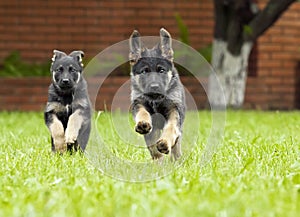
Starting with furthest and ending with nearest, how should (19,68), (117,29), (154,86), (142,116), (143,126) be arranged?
1. (117,29)
2. (19,68)
3. (154,86)
4. (142,116)
5. (143,126)

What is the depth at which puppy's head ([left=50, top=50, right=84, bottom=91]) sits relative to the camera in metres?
4.95

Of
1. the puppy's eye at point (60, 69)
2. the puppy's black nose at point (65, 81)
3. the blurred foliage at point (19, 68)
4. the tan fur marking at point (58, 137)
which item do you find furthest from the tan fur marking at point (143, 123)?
the blurred foliage at point (19, 68)

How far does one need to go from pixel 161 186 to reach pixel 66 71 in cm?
212

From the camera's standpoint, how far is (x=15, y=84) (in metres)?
11.4

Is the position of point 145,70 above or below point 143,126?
above

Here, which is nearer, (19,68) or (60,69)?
(60,69)

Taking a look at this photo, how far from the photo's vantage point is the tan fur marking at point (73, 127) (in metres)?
4.69

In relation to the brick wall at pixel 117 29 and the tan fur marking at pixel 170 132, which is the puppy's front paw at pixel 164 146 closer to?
the tan fur marking at pixel 170 132

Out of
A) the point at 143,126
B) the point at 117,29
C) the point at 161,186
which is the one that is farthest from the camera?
the point at 117,29

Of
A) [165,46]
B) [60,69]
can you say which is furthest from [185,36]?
[165,46]

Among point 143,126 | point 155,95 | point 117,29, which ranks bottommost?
point 143,126

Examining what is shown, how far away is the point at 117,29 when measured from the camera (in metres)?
12.6

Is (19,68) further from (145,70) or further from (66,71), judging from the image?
(145,70)

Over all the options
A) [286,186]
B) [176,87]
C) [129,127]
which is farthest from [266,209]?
[129,127]
